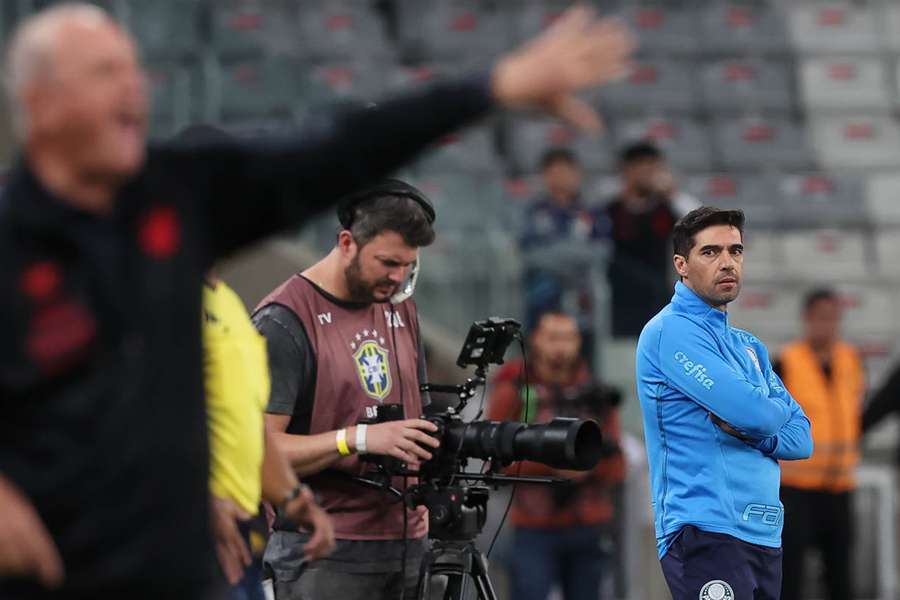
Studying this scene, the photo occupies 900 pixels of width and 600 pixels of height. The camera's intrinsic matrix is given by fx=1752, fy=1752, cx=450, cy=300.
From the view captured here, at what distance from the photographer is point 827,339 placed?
934 centimetres

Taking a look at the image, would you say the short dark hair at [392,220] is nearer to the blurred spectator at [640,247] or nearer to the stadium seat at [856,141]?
the blurred spectator at [640,247]

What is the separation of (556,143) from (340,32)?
2.19 meters

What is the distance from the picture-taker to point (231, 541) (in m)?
4.07

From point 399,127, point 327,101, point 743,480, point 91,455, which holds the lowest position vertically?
point 743,480

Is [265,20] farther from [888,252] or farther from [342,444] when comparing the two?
[342,444]

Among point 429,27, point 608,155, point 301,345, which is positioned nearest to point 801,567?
point 301,345

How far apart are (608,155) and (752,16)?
262cm

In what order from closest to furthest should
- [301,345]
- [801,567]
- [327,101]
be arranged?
[301,345], [801,567], [327,101]

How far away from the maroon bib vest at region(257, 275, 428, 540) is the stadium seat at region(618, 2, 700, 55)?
1087cm

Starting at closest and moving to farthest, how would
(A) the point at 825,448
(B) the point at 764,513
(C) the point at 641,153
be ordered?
(B) the point at 764,513 < (A) the point at 825,448 < (C) the point at 641,153

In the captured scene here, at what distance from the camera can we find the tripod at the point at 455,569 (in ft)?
17.0

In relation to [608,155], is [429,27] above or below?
above

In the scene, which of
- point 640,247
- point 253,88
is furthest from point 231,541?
point 253,88

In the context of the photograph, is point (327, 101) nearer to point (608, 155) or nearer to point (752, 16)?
point (608, 155)
